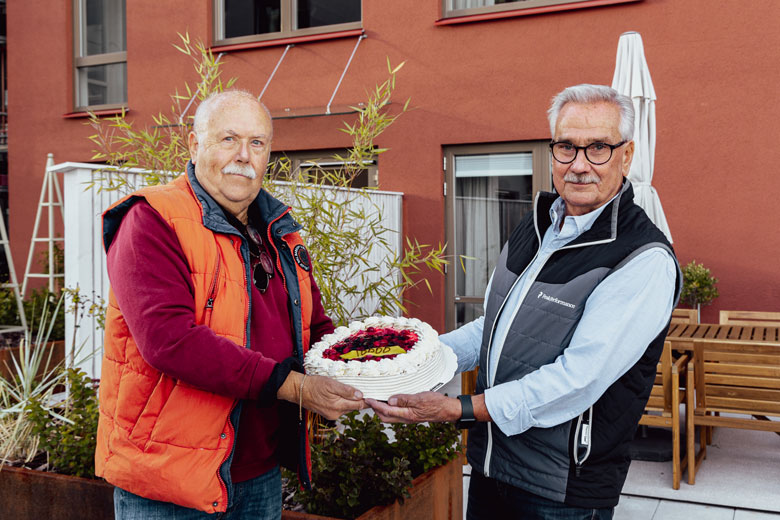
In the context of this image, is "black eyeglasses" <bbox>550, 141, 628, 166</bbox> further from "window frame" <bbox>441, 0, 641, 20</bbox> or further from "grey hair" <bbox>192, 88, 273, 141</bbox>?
"window frame" <bbox>441, 0, 641, 20</bbox>

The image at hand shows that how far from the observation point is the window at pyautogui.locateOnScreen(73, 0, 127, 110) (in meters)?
9.97

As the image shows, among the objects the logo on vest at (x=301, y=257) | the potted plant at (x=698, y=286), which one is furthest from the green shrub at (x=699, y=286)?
the logo on vest at (x=301, y=257)

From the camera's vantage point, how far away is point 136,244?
66.8 inches

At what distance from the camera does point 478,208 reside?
8.01 m

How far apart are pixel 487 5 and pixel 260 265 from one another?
6.80 m

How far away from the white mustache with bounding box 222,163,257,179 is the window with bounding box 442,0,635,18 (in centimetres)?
632

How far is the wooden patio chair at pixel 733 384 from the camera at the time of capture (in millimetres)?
4188

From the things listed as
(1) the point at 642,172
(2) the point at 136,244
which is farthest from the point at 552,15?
(2) the point at 136,244

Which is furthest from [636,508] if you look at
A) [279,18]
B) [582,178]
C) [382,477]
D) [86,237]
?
[279,18]

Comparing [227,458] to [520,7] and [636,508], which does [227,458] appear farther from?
[520,7]

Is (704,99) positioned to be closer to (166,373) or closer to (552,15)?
(552,15)

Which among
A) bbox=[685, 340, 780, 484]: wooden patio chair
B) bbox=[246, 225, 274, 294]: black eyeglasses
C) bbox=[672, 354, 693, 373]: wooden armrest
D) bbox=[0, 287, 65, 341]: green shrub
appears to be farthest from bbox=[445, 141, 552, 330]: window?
bbox=[246, 225, 274, 294]: black eyeglasses

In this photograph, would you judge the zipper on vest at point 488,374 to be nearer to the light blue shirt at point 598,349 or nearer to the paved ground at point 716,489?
the light blue shirt at point 598,349

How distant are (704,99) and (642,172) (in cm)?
223
